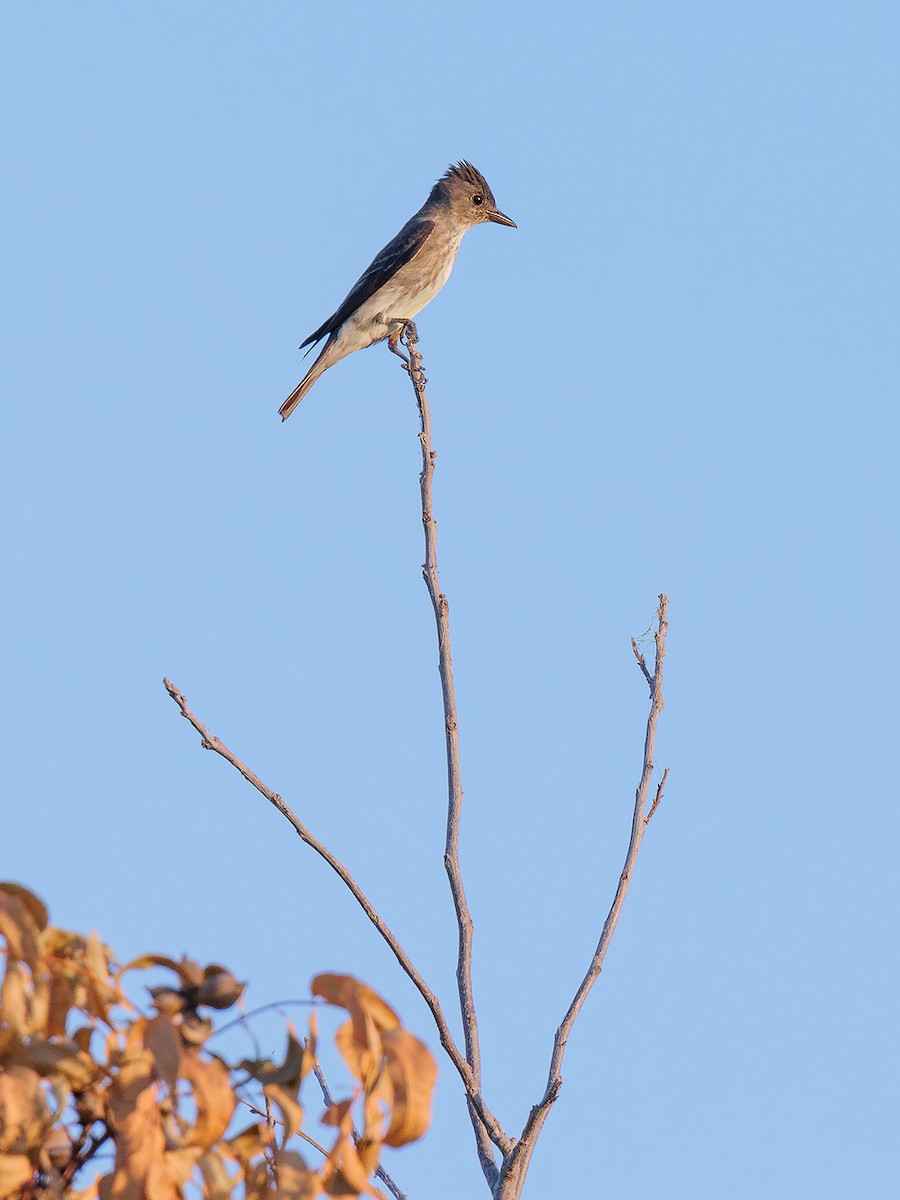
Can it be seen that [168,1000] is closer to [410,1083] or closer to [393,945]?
[410,1083]

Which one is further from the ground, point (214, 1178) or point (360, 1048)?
point (360, 1048)

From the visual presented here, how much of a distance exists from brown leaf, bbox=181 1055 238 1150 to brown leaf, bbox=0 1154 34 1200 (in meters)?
0.16

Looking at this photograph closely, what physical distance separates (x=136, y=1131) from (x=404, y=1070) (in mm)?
282

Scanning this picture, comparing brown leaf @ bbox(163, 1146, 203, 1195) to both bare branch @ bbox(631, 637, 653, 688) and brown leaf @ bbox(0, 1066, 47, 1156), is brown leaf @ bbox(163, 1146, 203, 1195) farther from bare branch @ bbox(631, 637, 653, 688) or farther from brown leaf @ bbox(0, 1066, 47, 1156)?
bare branch @ bbox(631, 637, 653, 688)

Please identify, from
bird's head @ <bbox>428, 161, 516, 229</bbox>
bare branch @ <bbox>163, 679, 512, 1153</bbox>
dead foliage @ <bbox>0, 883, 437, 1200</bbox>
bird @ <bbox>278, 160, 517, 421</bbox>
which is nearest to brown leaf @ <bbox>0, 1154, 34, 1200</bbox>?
dead foliage @ <bbox>0, 883, 437, 1200</bbox>

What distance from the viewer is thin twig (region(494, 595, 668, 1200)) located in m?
3.04

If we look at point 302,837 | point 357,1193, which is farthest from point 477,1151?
point 357,1193

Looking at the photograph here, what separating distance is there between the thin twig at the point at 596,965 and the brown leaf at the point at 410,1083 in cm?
154

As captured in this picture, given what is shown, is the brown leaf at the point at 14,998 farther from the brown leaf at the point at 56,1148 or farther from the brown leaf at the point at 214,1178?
the brown leaf at the point at 214,1178

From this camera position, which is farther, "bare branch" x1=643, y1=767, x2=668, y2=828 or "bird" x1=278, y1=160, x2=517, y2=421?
"bird" x1=278, y1=160, x2=517, y2=421

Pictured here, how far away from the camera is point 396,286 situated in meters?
12.5

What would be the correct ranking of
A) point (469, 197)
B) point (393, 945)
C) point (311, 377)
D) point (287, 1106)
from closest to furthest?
point (287, 1106)
point (393, 945)
point (311, 377)
point (469, 197)

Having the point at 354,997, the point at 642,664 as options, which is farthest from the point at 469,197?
the point at 354,997

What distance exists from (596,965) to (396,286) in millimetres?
9814
